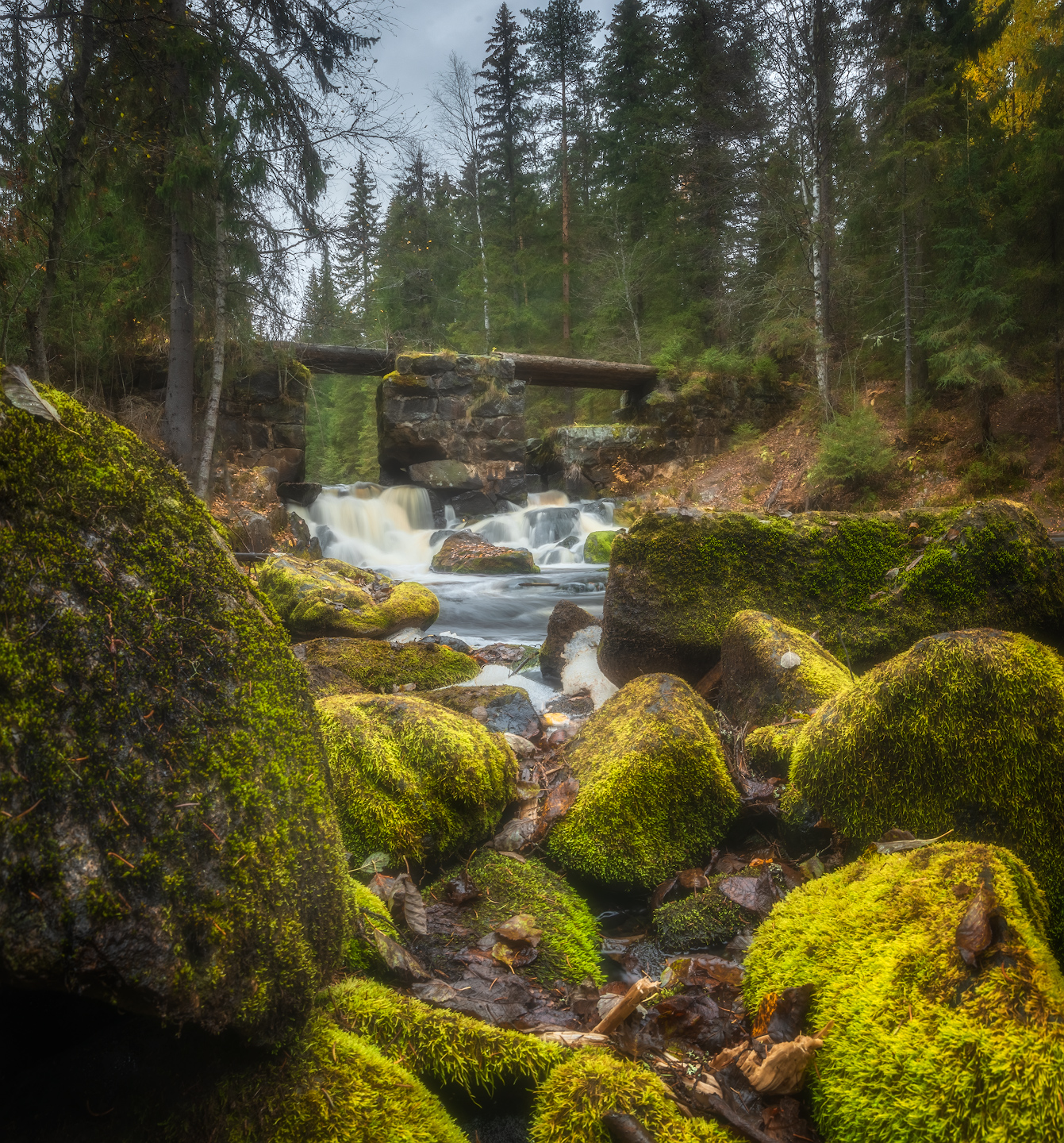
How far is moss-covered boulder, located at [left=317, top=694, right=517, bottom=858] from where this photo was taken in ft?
8.61

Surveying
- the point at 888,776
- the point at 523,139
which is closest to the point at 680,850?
the point at 888,776

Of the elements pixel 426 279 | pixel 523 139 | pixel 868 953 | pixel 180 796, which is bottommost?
pixel 868 953

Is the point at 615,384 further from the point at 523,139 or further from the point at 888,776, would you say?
the point at 888,776

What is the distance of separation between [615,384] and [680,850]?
20.8 metres

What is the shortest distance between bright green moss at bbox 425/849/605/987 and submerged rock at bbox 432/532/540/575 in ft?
38.1

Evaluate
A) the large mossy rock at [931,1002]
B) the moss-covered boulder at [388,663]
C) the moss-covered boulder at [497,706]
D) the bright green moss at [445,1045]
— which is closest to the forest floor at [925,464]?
the moss-covered boulder at [388,663]

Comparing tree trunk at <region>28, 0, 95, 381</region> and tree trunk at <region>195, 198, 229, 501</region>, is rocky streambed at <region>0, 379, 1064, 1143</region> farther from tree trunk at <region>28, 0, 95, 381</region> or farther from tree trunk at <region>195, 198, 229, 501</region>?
tree trunk at <region>195, 198, 229, 501</region>

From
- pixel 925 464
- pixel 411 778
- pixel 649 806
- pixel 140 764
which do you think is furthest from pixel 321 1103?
pixel 925 464

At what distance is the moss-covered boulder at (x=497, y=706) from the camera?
4434mm

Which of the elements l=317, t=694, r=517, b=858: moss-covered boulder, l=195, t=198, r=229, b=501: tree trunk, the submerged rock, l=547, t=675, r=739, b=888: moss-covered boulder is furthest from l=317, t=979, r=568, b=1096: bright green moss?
the submerged rock

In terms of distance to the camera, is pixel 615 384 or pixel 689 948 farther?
pixel 615 384

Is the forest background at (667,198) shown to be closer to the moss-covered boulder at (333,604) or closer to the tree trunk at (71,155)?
the tree trunk at (71,155)

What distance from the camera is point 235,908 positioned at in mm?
1221

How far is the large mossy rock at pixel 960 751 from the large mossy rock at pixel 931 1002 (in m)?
0.41
